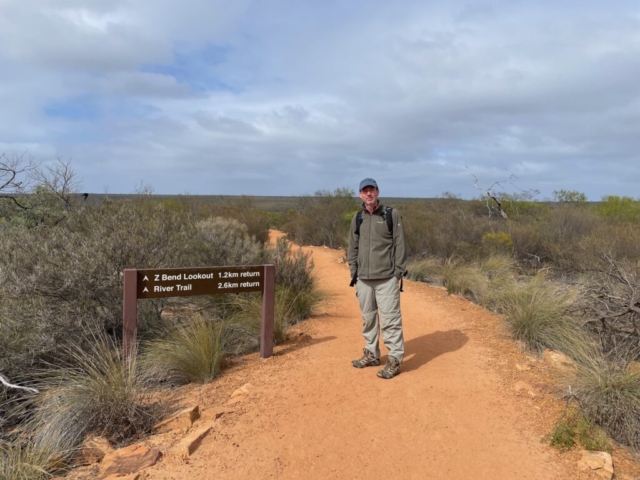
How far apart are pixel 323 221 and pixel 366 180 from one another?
1704cm

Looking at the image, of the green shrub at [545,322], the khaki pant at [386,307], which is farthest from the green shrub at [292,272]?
the green shrub at [545,322]

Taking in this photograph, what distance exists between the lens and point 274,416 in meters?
4.20

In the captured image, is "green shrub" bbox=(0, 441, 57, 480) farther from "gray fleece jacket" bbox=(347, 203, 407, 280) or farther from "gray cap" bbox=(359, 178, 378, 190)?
"gray cap" bbox=(359, 178, 378, 190)

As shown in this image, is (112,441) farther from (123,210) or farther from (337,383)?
(123,210)

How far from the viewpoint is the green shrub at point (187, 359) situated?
5.13m

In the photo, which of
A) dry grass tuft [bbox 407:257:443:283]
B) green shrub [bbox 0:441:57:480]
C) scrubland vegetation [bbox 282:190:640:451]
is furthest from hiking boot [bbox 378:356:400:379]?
dry grass tuft [bbox 407:257:443:283]

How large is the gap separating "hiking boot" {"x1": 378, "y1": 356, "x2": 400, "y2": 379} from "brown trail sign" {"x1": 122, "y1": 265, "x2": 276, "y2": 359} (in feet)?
5.01

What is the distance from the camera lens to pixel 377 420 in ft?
13.5

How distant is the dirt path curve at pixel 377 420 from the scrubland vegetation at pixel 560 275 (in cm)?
47

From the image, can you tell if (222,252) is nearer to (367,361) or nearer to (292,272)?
(292,272)

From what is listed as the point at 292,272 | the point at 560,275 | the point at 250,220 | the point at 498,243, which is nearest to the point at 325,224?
the point at 250,220

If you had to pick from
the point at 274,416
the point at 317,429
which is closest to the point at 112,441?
the point at 274,416

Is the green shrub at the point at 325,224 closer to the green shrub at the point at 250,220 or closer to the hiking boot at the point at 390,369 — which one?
the green shrub at the point at 250,220

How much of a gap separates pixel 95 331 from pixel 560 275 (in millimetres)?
11675
